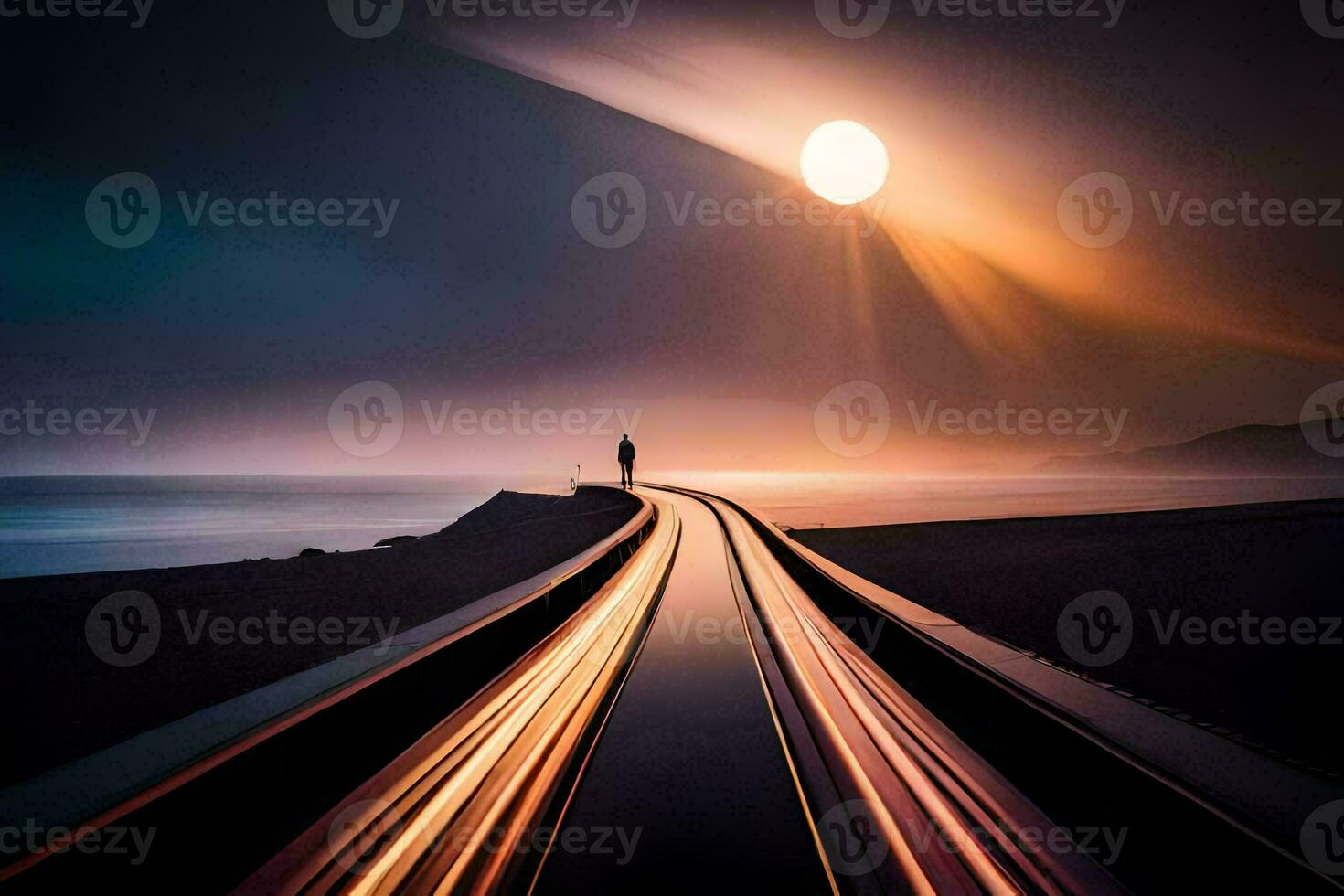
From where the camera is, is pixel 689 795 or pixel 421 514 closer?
pixel 689 795

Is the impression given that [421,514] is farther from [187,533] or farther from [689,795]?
[689,795]

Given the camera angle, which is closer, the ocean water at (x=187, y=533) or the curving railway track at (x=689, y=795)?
the curving railway track at (x=689, y=795)

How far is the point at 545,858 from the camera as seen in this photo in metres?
2.12

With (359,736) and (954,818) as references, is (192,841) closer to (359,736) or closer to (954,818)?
(359,736)

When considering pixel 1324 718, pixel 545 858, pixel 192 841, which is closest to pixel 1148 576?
pixel 1324 718

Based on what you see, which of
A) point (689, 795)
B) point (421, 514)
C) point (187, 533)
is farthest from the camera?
point (421, 514)

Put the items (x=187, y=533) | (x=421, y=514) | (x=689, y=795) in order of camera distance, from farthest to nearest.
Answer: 1. (x=421, y=514)
2. (x=187, y=533)
3. (x=689, y=795)

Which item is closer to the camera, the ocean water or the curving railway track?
the curving railway track

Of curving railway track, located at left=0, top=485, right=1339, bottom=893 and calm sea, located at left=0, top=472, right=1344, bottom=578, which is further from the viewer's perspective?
calm sea, located at left=0, top=472, right=1344, bottom=578

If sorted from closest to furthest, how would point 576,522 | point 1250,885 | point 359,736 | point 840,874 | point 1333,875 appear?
point 1333,875 < point 1250,885 < point 840,874 < point 359,736 < point 576,522

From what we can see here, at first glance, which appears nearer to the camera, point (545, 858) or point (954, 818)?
point (545, 858)

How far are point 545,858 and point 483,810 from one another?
1.21 feet

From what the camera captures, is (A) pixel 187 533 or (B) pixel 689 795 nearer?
(B) pixel 689 795

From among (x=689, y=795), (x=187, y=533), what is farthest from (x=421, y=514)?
(x=689, y=795)
